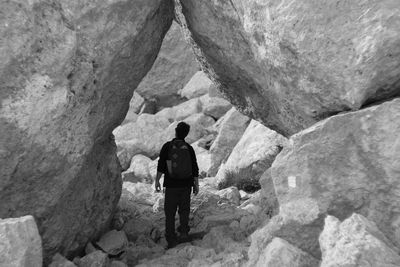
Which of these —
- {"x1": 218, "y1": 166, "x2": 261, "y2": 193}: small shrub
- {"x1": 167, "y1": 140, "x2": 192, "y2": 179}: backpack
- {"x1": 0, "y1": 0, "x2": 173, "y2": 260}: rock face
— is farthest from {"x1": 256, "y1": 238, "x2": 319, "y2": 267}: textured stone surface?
{"x1": 218, "y1": 166, "x2": 261, "y2": 193}: small shrub

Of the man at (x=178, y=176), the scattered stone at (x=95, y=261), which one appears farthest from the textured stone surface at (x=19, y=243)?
the man at (x=178, y=176)

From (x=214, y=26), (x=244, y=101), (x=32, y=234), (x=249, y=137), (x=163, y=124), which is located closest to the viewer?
(x=32, y=234)

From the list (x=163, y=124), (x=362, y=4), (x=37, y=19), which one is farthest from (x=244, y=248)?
(x=163, y=124)

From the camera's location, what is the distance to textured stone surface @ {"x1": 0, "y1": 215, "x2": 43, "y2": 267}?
604 centimetres

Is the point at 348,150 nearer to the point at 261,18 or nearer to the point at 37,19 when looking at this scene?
the point at 261,18

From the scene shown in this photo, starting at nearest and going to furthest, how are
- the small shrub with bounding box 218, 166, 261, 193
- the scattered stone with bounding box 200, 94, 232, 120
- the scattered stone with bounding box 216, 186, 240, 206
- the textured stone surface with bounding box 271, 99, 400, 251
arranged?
the textured stone surface with bounding box 271, 99, 400, 251
the scattered stone with bounding box 216, 186, 240, 206
the small shrub with bounding box 218, 166, 261, 193
the scattered stone with bounding box 200, 94, 232, 120

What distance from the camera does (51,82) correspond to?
7.68 metres

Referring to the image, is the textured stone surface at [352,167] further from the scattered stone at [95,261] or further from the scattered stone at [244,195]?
the scattered stone at [244,195]

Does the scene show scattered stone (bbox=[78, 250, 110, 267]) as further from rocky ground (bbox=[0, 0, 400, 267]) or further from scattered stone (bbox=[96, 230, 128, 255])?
scattered stone (bbox=[96, 230, 128, 255])

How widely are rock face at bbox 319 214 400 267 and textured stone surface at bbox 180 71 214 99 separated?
81.7 feet

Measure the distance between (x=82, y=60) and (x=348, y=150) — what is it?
4.17m

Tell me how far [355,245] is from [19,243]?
374 centimetres

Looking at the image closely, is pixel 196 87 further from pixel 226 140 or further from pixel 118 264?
pixel 118 264

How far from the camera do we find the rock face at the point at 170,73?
109ft
